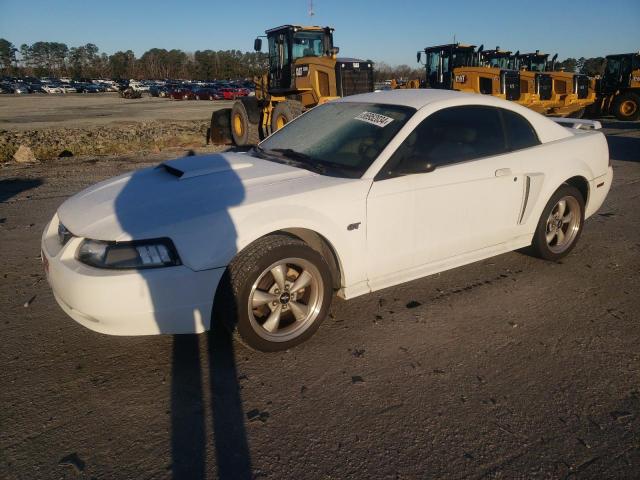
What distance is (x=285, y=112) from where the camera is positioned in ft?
37.7

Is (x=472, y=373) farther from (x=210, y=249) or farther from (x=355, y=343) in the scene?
(x=210, y=249)

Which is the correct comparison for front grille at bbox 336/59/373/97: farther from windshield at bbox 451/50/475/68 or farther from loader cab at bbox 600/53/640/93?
loader cab at bbox 600/53/640/93

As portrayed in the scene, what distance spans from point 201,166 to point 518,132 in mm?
2637

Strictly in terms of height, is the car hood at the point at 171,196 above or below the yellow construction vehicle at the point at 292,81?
below

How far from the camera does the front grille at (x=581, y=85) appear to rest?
20281 mm

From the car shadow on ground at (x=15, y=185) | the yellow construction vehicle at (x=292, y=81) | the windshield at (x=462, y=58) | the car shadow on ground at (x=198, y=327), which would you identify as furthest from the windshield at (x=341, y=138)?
the windshield at (x=462, y=58)

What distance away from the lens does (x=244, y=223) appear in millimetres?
2820

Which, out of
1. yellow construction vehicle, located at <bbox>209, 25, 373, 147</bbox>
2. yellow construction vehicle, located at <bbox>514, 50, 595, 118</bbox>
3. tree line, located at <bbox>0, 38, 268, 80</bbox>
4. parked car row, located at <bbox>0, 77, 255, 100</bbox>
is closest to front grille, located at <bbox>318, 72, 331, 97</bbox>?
yellow construction vehicle, located at <bbox>209, 25, 373, 147</bbox>

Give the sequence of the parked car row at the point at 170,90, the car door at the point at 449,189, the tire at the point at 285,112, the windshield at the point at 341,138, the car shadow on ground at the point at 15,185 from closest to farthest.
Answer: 1. the car door at the point at 449,189
2. the windshield at the point at 341,138
3. the car shadow on ground at the point at 15,185
4. the tire at the point at 285,112
5. the parked car row at the point at 170,90

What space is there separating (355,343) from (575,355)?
54.5 inches

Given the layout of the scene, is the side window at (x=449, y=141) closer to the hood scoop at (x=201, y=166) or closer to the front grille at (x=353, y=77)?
the hood scoop at (x=201, y=166)

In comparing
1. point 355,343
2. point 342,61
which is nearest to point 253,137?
point 342,61

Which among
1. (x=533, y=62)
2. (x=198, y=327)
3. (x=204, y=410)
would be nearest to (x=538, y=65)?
(x=533, y=62)

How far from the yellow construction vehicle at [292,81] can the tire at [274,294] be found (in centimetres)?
914
